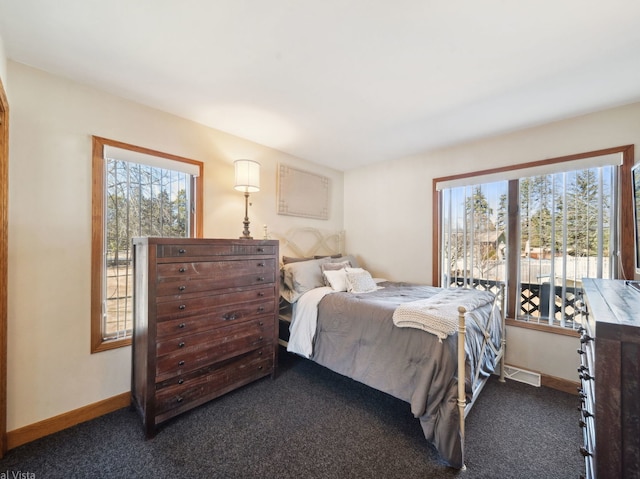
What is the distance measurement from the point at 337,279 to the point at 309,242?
991 millimetres

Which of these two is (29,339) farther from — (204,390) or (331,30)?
(331,30)

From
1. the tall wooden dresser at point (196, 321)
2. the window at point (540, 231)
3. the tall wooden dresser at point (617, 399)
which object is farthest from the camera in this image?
the window at point (540, 231)

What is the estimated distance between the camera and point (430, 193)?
10.3ft

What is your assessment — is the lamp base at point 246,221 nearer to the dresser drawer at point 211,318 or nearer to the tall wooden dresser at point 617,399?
the dresser drawer at point 211,318

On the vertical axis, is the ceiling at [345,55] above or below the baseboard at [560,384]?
above

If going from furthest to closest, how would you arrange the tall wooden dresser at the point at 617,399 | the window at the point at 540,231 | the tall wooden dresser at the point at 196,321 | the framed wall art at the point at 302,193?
the framed wall art at the point at 302,193, the window at the point at 540,231, the tall wooden dresser at the point at 196,321, the tall wooden dresser at the point at 617,399

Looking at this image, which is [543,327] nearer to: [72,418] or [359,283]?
[359,283]

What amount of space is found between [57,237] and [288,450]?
208 centimetres

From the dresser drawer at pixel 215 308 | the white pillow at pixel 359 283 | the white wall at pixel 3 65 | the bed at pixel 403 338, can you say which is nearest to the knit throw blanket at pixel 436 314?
the bed at pixel 403 338

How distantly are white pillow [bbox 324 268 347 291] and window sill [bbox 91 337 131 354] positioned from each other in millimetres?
1770

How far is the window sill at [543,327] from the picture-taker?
7.42ft

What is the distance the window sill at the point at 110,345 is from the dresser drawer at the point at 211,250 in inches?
36.4

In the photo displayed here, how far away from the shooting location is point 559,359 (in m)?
2.31

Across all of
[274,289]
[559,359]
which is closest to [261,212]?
[274,289]
